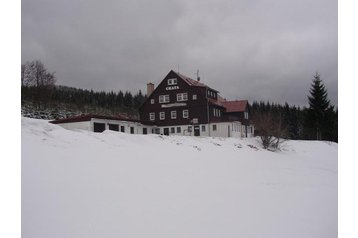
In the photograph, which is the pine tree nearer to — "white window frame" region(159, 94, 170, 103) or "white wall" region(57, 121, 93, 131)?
"white window frame" region(159, 94, 170, 103)

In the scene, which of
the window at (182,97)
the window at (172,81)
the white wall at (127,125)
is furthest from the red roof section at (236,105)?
the white wall at (127,125)

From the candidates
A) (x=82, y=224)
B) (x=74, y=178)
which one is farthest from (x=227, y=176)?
(x=82, y=224)

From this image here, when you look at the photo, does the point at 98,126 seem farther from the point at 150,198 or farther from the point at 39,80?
the point at 150,198

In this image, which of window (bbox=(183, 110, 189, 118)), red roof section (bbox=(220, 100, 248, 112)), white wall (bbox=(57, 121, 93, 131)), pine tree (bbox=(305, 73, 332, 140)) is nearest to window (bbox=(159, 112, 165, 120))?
window (bbox=(183, 110, 189, 118))

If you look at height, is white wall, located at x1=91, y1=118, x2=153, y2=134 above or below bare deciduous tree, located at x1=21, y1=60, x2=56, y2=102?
below

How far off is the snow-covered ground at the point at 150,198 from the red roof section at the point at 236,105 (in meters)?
30.2

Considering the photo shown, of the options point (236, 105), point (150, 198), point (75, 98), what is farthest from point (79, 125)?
point (75, 98)

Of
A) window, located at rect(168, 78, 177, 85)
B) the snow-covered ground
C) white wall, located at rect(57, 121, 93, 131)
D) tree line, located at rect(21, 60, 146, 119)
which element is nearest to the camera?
the snow-covered ground

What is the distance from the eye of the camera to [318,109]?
4200 centimetres

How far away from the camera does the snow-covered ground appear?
A: 578 cm

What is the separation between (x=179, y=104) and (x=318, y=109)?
19.6 meters

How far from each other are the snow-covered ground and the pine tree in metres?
31.9
